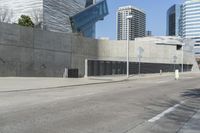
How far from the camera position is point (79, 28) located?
92.6 meters

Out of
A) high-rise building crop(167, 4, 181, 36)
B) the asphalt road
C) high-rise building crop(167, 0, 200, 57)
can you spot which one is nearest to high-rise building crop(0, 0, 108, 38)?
high-rise building crop(167, 0, 200, 57)

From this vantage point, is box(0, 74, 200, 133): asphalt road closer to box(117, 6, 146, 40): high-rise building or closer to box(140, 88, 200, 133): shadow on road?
box(140, 88, 200, 133): shadow on road

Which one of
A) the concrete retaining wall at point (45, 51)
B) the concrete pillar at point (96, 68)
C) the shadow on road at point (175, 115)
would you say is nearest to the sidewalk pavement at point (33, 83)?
the concrete retaining wall at point (45, 51)

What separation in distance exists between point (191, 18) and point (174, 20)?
32857 mm

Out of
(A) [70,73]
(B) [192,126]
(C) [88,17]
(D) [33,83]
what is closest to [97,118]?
(B) [192,126]

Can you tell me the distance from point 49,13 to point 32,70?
128 feet

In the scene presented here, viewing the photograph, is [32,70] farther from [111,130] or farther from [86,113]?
[111,130]

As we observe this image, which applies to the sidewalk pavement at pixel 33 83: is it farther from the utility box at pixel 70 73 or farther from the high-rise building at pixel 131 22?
the high-rise building at pixel 131 22

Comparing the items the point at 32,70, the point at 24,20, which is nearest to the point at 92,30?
the point at 24,20

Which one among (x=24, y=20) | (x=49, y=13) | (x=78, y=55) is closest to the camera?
(x=78, y=55)

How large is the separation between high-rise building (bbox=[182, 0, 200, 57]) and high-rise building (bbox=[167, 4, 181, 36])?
6.66 m

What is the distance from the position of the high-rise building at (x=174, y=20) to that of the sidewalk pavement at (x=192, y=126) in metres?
126

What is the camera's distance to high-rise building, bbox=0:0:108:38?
81.6 m

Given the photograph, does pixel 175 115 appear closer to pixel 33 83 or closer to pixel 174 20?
pixel 33 83
